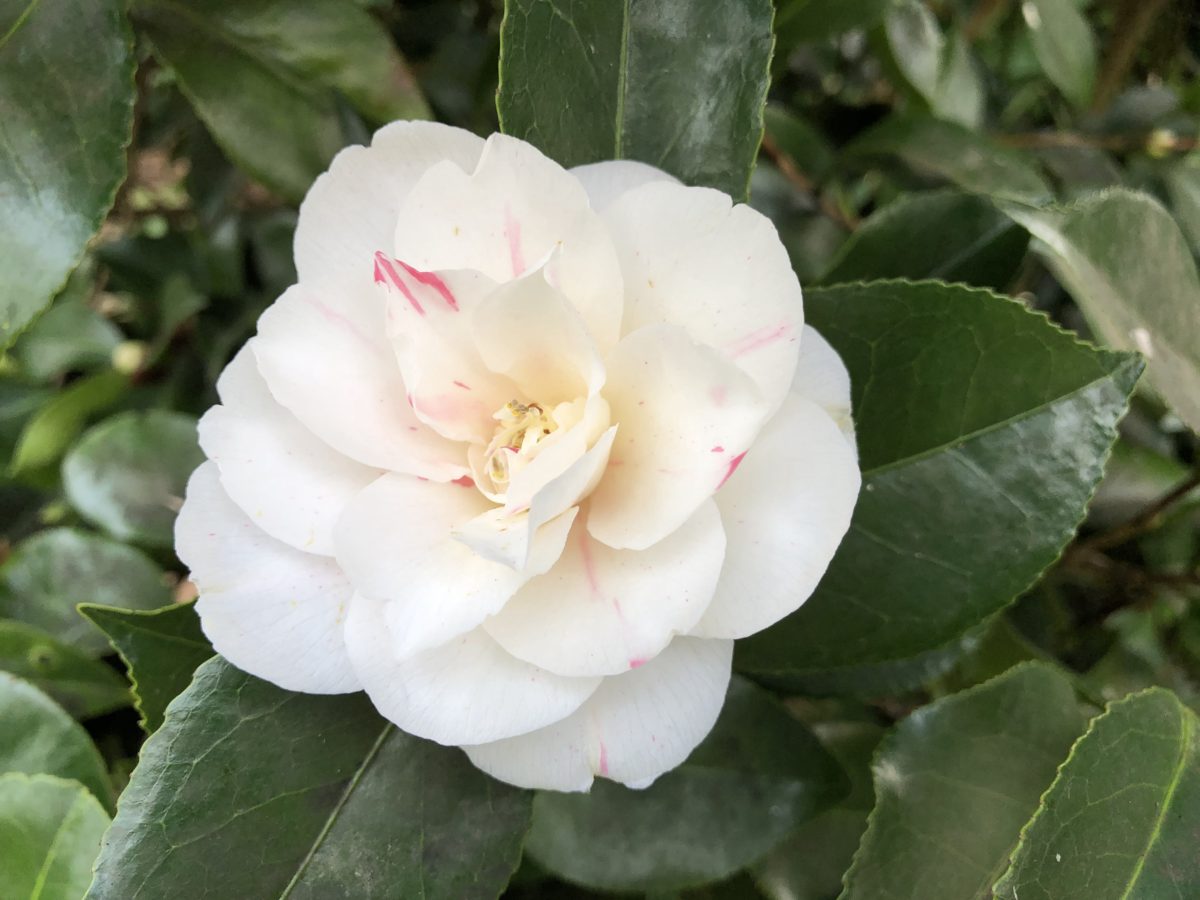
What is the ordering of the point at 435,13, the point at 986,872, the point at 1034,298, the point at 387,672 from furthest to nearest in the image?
the point at 435,13, the point at 1034,298, the point at 986,872, the point at 387,672

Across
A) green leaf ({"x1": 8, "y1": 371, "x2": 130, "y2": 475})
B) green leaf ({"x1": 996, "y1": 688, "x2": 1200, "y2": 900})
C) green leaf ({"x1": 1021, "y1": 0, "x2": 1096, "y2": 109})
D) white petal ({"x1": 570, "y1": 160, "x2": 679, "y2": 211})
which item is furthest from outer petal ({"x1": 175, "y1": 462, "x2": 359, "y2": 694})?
green leaf ({"x1": 1021, "y1": 0, "x2": 1096, "y2": 109})

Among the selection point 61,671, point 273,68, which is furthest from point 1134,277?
point 61,671

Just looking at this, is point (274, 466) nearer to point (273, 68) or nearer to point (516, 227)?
point (516, 227)

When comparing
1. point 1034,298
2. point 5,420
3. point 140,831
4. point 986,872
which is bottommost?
point 1034,298

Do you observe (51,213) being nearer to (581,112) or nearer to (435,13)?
(581,112)

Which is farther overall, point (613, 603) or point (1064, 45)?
point (1064, 45)

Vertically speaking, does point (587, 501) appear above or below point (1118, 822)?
above

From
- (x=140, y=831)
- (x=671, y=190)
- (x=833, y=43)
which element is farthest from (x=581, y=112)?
(x=833, y=43)
